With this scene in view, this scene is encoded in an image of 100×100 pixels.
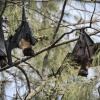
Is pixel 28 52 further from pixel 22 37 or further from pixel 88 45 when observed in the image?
pixel 88 45

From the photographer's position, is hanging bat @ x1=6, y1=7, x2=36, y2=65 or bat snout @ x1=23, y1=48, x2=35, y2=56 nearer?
bat snout @ x1=23, y1=48, x2=35, y2=56

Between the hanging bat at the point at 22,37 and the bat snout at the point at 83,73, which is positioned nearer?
the bat snout at the point at 83,73

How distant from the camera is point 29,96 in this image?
440 centimetres

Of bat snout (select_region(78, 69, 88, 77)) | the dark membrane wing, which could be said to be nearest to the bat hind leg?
bat snout (select_region(78, 69, 88, 77))

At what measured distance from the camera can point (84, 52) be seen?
13.8ft

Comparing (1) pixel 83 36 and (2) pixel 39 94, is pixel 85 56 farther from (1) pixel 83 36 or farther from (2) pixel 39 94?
(2) pixel 39 94

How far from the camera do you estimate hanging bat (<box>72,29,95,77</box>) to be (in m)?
4.00

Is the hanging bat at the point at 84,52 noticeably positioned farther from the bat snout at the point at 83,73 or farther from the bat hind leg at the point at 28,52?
the bat hind leg at the point at 28,52

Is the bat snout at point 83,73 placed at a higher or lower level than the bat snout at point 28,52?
lower

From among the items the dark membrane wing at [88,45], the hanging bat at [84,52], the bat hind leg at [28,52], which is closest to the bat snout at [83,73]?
the hanging bat at [84,52]

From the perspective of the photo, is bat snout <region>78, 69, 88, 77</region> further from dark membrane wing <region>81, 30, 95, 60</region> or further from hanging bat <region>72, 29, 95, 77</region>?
dark membrane wing <region>81, 30, 95, 60</region>

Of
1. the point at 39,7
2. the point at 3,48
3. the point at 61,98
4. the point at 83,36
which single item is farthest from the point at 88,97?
the point at 39,7

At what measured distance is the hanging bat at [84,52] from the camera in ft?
13.1

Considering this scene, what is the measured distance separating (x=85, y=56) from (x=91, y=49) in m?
0.18
